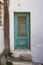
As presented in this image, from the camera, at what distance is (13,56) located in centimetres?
798

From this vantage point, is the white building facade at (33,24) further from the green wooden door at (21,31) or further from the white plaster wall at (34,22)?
the green wooden door at (21,31)

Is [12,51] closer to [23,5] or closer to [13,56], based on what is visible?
[13,56]

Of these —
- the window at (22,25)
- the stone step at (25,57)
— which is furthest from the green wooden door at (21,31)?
the stone step at (25,57)

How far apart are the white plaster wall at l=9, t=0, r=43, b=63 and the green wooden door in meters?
0.17

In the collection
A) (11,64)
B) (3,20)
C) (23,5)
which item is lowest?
(11,64)

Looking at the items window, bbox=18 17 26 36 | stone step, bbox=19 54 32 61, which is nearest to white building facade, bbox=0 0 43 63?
stone step, bbox=19 54 32 61

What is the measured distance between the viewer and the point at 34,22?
788cm

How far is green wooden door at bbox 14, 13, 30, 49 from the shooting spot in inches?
317

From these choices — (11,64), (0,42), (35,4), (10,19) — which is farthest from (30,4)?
(11,64)

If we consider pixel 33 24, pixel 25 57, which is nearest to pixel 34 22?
pixel 33 24

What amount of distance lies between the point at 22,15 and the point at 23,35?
0.71 metres

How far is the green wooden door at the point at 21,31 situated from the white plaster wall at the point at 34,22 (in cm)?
17

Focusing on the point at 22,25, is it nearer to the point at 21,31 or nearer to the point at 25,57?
the point at 21,31

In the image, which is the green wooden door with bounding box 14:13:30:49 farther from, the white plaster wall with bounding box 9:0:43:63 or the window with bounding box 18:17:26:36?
the white plaster wall with bounding box 9:0:43:63
